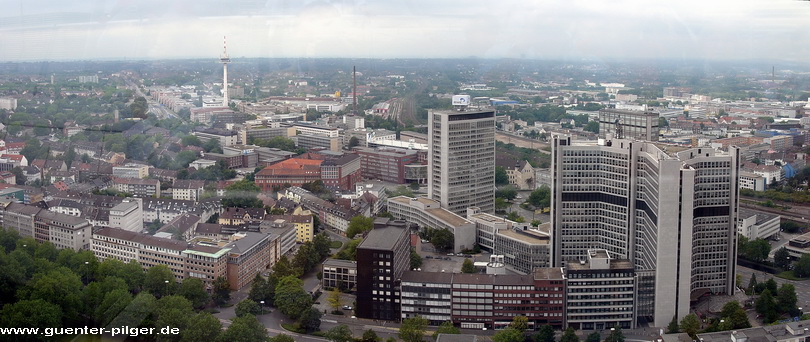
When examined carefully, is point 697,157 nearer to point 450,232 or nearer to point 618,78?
point 450,232

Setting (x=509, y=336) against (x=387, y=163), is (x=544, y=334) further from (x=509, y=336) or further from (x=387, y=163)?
(x=387, y=163)

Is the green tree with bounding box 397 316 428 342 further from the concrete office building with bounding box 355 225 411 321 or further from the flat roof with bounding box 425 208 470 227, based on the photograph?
the flat roof with bounding box 425 208 470 227

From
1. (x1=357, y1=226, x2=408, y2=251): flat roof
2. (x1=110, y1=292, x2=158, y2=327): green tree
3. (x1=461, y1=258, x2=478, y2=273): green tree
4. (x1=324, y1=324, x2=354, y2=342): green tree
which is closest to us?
(x1=110, y1=292, x2=158, y2=327): green tree

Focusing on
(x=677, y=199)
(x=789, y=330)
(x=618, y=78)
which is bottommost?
(x=789, y=330)

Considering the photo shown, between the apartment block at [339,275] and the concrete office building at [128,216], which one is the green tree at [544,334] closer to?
the apartment block at [339,275]

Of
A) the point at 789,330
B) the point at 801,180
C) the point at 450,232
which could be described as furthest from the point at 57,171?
the point at 801,180

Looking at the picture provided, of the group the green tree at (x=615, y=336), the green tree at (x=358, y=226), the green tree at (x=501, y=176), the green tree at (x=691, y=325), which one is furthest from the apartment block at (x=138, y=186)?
the green tree at (x=691, y=325)

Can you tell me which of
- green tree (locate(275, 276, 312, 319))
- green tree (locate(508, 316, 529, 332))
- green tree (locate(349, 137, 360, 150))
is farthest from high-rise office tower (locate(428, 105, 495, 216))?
green tree (locate(349, 137, 360, 150))
